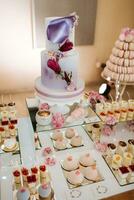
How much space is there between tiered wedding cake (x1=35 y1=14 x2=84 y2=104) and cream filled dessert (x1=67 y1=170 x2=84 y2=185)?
18.1 inches

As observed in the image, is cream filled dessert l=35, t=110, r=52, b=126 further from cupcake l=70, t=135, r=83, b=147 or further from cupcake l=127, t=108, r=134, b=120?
cupcake l=127, t=108, r=134, b=120

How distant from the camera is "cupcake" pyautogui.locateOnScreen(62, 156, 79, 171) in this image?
158cm

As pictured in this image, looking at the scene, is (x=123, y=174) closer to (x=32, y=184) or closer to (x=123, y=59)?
(x=32, y=184)

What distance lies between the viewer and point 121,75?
7.11 feet

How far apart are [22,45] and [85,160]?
2.26 metres

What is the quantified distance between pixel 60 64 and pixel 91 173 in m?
0.74

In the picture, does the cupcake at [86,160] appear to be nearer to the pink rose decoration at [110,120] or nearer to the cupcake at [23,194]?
the pink rose decoration at [110,120]

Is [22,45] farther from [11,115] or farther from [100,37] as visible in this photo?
[11,115]

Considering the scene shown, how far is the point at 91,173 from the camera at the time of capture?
4.99 feet

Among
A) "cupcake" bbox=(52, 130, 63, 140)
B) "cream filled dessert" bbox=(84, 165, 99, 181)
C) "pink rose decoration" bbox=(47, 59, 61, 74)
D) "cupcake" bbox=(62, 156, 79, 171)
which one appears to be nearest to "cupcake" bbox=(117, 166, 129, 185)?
"cream filled dessert" bbox=(84, 165, 99, 181)

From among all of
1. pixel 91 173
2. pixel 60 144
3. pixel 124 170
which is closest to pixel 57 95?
pixel 60 144

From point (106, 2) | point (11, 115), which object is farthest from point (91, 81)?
point (11, 115)

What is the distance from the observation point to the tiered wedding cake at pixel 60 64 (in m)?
1.43

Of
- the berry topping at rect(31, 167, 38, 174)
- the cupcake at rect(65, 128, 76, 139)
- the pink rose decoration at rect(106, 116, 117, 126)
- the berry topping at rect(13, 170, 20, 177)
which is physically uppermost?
the pink rose decoration at rect(106, 116, 117, 126)
